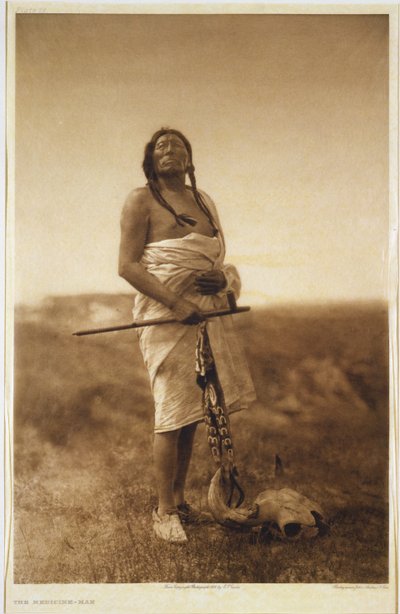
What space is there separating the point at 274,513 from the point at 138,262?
108cm

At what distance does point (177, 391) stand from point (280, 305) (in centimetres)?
52

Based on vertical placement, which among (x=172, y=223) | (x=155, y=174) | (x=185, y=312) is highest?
(x=155, y=174)

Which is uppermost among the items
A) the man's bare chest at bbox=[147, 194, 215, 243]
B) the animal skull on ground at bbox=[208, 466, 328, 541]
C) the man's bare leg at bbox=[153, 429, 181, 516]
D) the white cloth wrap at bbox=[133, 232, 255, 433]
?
the man's bare chest at bbox=[147, 194, 215, 243]

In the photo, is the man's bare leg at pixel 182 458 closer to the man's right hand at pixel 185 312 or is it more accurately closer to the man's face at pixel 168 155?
the man's right hand at pixel 185 312

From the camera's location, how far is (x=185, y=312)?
279 centimetres

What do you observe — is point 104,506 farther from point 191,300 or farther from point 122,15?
point 122,15

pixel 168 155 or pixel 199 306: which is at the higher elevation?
pixel 168 155

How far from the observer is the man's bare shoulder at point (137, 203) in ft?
9.34

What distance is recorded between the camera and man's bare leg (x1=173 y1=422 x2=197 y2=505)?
2797mm

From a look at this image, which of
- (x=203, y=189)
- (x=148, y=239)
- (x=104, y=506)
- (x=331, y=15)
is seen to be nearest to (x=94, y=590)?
(x=104, y=506)

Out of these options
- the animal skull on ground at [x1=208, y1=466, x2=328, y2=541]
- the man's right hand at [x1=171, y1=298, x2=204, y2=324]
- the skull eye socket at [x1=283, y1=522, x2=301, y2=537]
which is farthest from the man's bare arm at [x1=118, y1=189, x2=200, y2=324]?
the skull eye socket at [x1=283, y1=522, x2=301, y2=537]

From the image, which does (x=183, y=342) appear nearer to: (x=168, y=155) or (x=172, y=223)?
(x=172, y=223)

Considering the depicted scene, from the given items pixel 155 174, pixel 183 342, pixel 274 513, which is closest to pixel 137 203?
pixel 155 174

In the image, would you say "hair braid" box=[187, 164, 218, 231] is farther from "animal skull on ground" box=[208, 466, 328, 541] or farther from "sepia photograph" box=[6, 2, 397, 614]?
"animal skull on ground" box=[208, 466, 328, 541]
